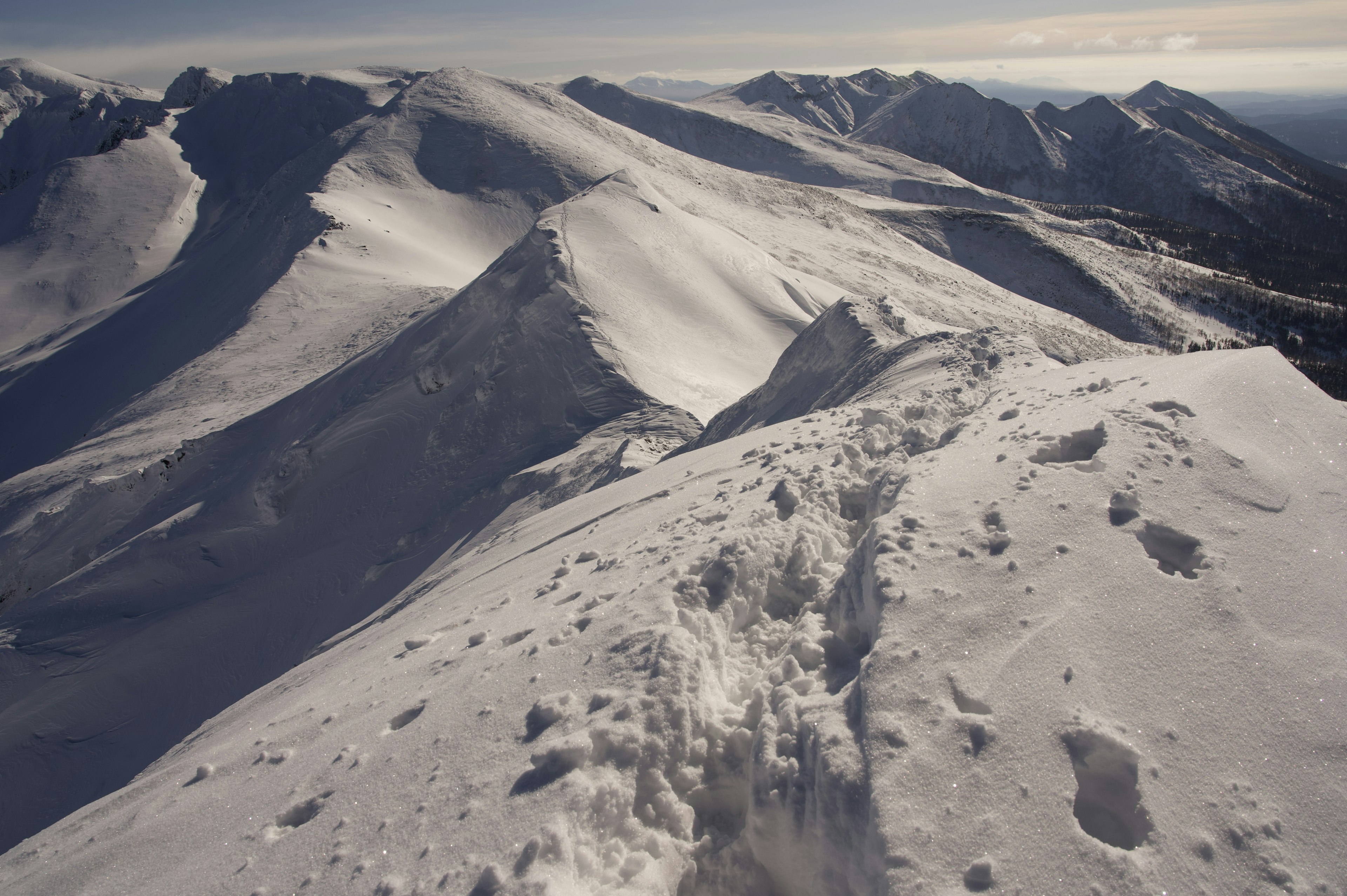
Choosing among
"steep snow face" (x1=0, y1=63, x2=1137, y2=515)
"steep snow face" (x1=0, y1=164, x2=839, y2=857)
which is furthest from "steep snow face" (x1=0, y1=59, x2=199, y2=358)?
"steep snow face" (x1=0, y1=164, x2=839, y2=857)

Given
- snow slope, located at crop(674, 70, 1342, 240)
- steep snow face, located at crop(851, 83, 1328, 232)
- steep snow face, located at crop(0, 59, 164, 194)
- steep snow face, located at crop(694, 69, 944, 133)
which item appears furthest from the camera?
steep snow face, located at crop(694, 69, 944, 133)

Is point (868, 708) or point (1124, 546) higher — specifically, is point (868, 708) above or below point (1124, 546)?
below

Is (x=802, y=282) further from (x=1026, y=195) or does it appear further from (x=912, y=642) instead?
(x=1026, y=195)

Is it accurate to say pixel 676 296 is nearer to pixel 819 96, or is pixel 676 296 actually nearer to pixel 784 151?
pixel 784 151

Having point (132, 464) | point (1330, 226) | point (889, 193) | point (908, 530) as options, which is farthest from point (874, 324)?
point (1330, 226)

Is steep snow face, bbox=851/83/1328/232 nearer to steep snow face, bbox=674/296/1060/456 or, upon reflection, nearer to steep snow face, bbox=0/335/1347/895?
steep snow face, bbox=674/296/1060/456

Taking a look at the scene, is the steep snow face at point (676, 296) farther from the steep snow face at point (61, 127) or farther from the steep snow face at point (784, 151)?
the steep snow face at point (61, 127)

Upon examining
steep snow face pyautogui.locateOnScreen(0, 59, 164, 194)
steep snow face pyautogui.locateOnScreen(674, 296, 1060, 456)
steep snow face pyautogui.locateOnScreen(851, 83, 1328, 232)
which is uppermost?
steep snow face pyautogui.locateOnScreen(851, 83, 1328, 232)

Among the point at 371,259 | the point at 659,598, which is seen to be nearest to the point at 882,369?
the point at 659,598
